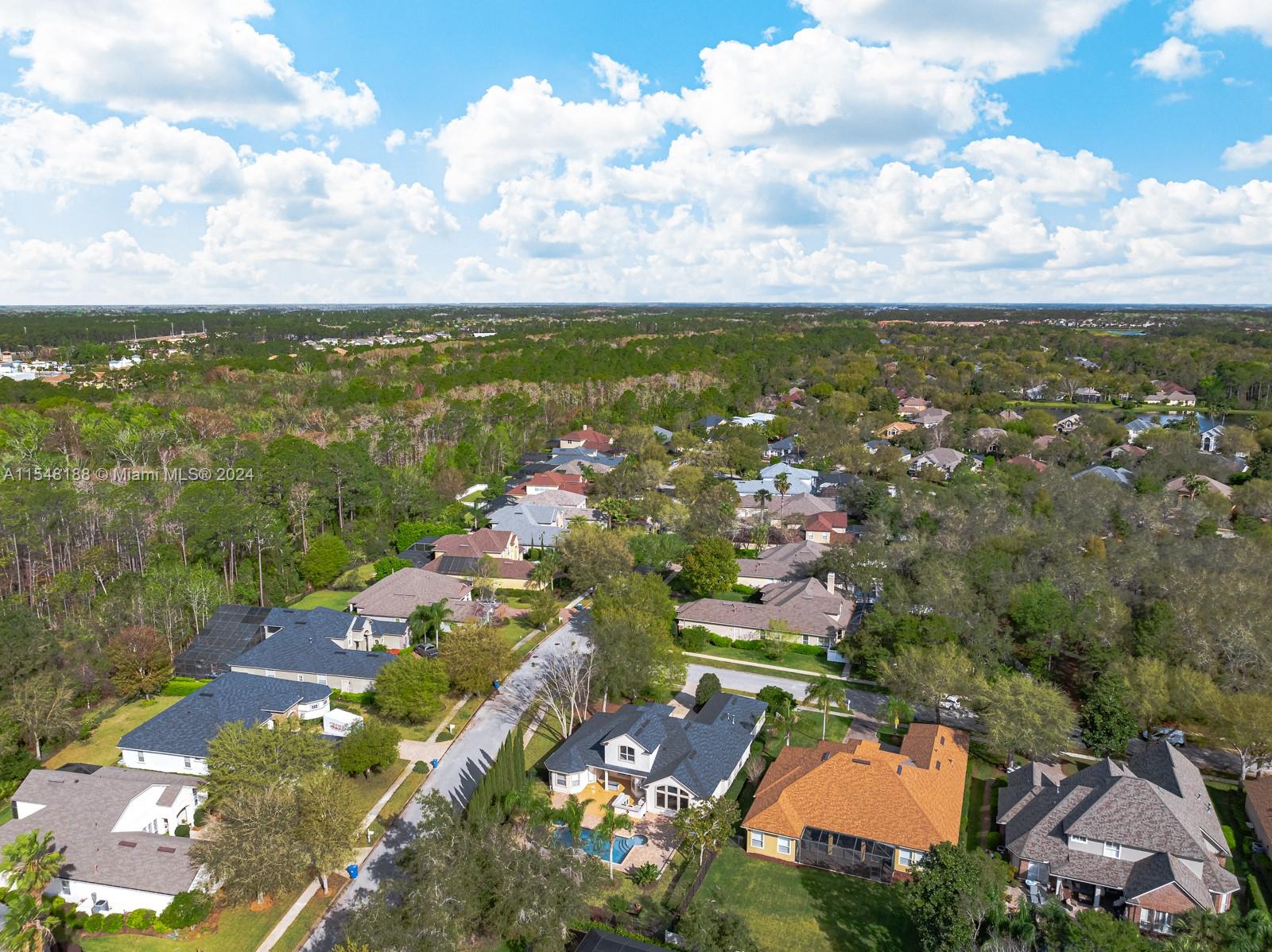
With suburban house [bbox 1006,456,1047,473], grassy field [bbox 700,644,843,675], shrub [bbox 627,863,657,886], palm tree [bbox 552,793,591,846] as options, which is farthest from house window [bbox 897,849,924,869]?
suburban house [bbox 1006,456,1047,473]

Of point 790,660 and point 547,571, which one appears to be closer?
point 790,660

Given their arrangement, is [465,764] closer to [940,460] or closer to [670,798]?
[670,798]

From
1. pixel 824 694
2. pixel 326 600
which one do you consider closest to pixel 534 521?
pixel 326 600

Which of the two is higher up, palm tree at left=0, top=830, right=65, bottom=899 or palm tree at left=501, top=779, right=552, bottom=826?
palm tree at left=0, top=830, right=65, bottom=899

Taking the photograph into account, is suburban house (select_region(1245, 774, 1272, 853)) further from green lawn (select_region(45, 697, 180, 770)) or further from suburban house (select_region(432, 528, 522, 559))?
suburban house (select_region(432, 528, 522, 559))

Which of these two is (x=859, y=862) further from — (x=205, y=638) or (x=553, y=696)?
(x=205, y=638)

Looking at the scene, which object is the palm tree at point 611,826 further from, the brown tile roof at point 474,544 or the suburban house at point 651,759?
the brown tile roof at point 474,544

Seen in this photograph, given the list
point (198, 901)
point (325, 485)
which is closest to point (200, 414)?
point (325, 485)
